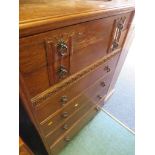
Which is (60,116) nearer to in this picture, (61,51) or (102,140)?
(61,51)

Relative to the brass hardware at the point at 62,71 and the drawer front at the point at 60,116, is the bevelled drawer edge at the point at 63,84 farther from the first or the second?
the drawer front at the point at 60,116

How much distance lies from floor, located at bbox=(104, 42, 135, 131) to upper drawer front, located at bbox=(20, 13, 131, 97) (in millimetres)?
1045

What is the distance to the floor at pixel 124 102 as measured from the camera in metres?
1.76

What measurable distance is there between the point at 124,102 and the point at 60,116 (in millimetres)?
1209

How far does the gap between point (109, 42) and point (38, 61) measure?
61 cm

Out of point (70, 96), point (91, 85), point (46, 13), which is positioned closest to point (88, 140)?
point (91, 85)

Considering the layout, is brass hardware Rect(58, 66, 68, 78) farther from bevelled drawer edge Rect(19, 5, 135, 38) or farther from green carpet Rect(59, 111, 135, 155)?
green carpet Rect(59, 111, 135, 155)

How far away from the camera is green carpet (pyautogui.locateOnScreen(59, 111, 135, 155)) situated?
142 cm

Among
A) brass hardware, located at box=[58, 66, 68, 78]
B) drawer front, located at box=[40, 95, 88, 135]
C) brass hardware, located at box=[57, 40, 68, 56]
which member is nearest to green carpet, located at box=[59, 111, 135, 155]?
drawer front, located at box=[40, 95, 88, 135]

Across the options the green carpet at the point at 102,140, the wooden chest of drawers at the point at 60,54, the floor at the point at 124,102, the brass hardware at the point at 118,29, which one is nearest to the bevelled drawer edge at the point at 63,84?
the wooden chest of drawers at the point at 60,54

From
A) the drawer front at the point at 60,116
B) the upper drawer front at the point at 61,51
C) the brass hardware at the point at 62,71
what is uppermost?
the upper drawer front at the point at 61,51

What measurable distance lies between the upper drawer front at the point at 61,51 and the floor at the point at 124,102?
41.2 inches

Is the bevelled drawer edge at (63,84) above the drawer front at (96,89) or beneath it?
above

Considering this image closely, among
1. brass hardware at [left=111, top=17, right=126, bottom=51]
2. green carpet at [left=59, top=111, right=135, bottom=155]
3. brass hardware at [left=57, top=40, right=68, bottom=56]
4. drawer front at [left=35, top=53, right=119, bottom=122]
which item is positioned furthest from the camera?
green carpet at [left=59, top=111, right=135, bottom=155]
